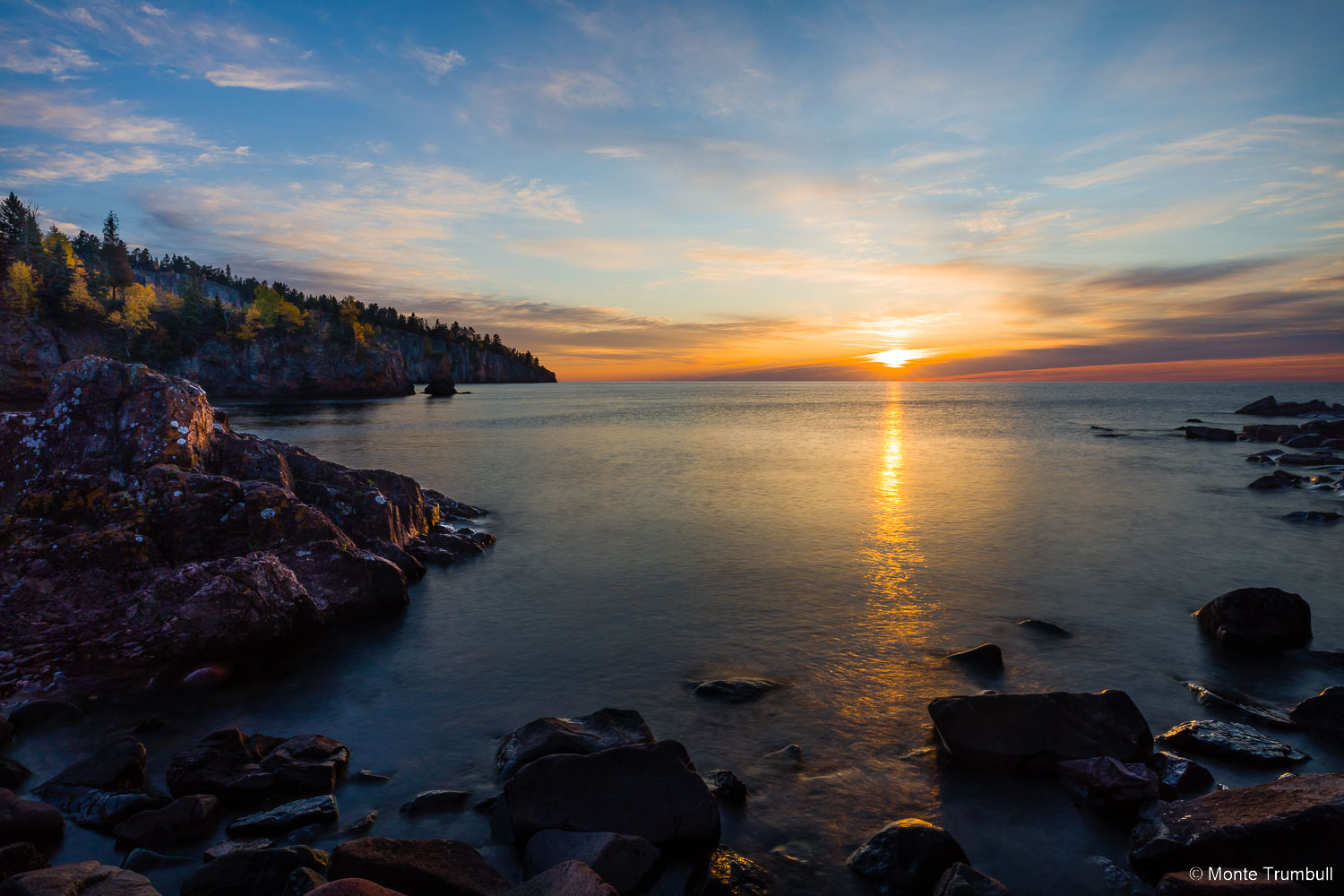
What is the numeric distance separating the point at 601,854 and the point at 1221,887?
5.18 m

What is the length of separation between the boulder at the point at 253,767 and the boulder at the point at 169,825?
0.44 meters

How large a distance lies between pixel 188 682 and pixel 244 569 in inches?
92.4

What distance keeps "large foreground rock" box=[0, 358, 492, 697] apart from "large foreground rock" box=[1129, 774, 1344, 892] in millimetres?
13353

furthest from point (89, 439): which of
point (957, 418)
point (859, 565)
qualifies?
point (957, 418)

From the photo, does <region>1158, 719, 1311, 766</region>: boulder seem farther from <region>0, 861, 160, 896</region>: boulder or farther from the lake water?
<region>0, 861, 160, 896</region>: boulder

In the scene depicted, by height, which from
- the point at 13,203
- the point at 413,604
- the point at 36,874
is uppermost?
the point at 13,203

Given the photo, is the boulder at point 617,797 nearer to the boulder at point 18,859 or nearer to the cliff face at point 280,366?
the boulder at point 18,859

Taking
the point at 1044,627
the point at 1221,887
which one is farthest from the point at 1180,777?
the point at 1044,627

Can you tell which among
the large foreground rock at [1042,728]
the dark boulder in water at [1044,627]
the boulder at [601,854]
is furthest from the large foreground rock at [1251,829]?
the dark boulder in water at [1044,627]

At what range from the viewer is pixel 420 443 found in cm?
5297

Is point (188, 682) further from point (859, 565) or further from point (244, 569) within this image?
point (859, 565)

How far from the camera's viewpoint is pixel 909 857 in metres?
6.17

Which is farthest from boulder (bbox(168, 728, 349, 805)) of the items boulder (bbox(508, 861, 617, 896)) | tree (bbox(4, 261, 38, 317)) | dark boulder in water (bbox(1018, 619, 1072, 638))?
tree (bbox(4, 261, 38, 317))

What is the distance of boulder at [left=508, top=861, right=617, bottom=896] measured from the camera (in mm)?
5055
